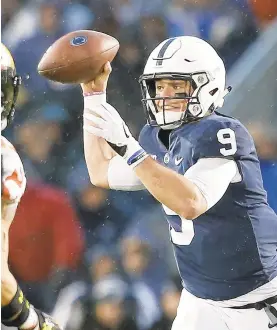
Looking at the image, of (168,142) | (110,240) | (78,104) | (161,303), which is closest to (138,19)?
(78,104)

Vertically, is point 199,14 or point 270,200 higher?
point 199,14

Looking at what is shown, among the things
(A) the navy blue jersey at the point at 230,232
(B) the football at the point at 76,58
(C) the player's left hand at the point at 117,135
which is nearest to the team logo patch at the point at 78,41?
(B) the football at the point at 76,58

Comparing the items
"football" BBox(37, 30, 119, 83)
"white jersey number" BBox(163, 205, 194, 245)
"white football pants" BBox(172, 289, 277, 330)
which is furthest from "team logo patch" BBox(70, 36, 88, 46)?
"white football pants" BBox(172, 289, 277, 330)

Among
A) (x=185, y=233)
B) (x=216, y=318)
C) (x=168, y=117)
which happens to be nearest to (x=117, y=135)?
(x=168, y=117)

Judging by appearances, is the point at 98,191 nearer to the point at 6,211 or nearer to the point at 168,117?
the point at 168,117

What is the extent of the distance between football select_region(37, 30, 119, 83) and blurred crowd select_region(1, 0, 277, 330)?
295 mm

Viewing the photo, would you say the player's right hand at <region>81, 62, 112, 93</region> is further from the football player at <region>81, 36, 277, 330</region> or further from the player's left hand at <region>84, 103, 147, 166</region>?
the player's left hand at <region>84, 103, 147, 166</region>

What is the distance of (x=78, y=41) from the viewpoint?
1.82m

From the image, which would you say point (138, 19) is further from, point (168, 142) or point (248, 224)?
point (248, 224)

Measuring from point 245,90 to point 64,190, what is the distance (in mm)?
627

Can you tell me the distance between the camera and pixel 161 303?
2.20m

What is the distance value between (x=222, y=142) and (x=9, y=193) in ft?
1.75

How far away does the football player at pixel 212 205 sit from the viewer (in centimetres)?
177

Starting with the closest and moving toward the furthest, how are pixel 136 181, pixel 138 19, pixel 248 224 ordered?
pixel 248 224, pixel 136 181, pixel 138 19
